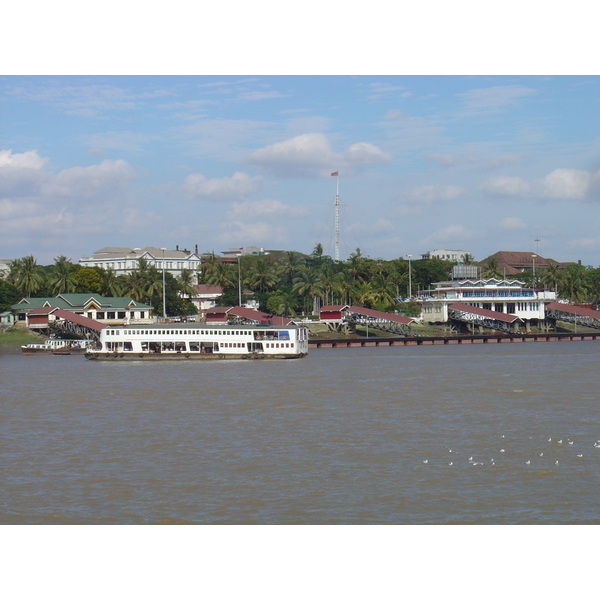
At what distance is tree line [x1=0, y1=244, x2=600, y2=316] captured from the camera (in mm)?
97562

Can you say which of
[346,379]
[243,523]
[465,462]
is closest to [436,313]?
[346,379]

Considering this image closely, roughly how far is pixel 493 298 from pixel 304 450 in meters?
78.8

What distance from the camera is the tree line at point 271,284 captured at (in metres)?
97.6

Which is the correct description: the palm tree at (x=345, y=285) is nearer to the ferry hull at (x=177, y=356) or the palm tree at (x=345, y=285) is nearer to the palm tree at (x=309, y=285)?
the palm tree at (x=309, y=285)

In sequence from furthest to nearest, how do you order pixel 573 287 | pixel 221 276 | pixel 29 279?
pixel 573 287 → pixel 221 276 → pixel 29 279

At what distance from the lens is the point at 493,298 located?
321ft

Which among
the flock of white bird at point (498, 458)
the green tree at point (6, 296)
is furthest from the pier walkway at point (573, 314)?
the flock of white bird at point (498, 458)

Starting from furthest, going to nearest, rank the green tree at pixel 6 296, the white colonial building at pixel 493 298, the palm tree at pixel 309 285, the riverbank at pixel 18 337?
the palm tree at pixel 309 285
the white colonial building at pixel 493 298
the green tree at pixel 6 296
the riverbank at pixel 18 337

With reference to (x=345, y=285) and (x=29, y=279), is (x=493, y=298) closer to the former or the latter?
(x=345, y=285)

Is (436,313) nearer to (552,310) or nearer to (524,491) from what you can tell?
(552,310)

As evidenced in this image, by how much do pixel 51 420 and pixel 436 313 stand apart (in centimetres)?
7128

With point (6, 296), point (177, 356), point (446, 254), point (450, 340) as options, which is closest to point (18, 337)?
point (6, 296)

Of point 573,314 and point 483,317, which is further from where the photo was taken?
point 573,314

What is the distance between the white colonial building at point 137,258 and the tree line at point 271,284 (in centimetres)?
2656
